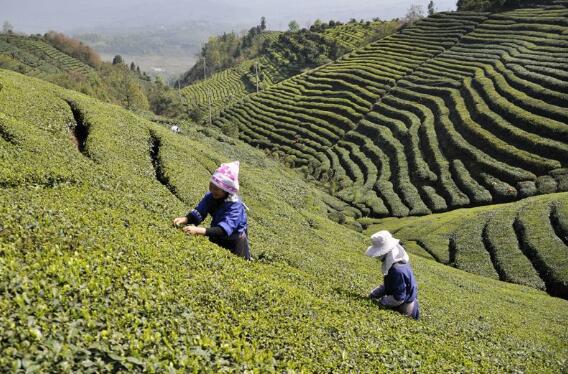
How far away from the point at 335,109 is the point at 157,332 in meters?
77.6

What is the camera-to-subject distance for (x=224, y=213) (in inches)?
355

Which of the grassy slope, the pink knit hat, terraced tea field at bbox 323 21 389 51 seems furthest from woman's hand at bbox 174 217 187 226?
terraced tea field at bbox 323 21 389 51

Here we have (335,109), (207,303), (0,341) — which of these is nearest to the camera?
(0,341)

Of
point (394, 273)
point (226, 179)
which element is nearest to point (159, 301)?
point (226, 179)

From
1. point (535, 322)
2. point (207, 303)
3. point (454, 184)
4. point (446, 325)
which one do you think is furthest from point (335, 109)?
point (207, 303)

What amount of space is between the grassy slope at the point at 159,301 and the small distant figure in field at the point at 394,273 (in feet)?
1.76

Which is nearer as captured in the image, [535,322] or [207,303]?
[207,303]

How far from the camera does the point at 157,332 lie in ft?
18.8

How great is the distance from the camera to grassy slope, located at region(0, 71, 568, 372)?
5.38 meters

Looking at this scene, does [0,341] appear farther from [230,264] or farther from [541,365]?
[541,365]

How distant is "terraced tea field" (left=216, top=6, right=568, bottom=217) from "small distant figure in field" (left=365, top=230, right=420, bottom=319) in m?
38.2

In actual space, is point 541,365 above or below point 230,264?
below

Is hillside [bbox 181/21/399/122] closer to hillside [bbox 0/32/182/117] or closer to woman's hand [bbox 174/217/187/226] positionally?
hillside [bbox 0/32/182/117]

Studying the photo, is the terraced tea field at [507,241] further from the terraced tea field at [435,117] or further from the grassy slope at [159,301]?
the grassy slope at [159,301]
